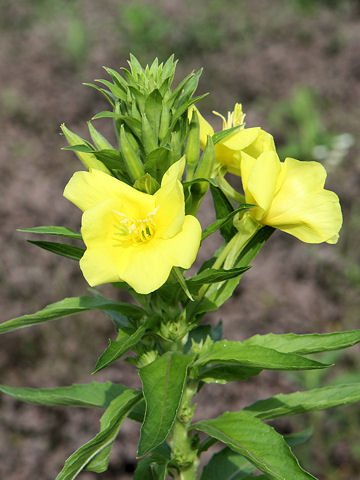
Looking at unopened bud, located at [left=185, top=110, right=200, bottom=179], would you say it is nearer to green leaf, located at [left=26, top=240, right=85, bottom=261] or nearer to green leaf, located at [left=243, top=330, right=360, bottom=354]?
green leaf, located at [left=26, top=240, right=85, bottom=261]

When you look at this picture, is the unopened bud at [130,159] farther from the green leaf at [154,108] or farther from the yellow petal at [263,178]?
the yellow petal at [263,178]

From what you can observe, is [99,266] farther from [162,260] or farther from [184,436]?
[184,436]

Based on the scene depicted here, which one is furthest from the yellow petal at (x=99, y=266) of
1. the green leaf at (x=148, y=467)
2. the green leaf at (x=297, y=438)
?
the green leaf at (x=297, y=438)

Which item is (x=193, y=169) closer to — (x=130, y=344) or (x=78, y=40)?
(x=130, y=344)

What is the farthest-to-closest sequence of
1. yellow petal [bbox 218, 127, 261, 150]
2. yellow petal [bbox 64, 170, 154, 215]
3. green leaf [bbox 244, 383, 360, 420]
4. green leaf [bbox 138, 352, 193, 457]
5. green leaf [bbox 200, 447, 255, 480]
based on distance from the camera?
green leaf [bbox 200, 447, 255, 480], green leaf [bbox 244, 383, 360, 420], yellow petal [bbox 218, 127, 261, 150], yellow petal [bbox 64, 170, 154, 215], green leaf [bbox 138, 352, 193, 457]

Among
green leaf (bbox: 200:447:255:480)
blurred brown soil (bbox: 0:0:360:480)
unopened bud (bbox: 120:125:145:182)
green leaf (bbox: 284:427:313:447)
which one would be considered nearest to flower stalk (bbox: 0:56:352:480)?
unopened bud (bbox: 120:125:145:182)
